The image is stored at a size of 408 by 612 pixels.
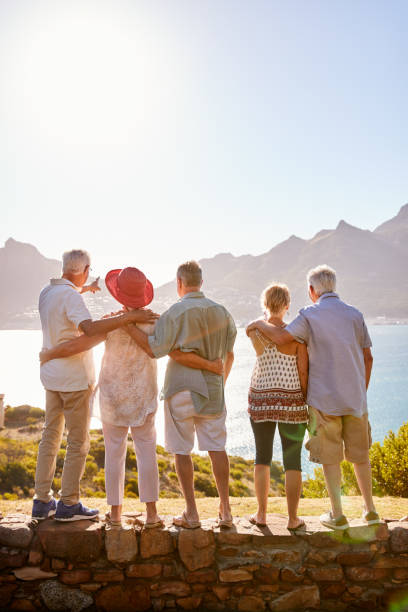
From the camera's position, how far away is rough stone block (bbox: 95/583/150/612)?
3.41 m

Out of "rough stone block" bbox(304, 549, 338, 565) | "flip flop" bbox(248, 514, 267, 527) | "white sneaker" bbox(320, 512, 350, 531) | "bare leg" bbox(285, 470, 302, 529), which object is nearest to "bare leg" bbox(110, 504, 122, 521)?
"flip flop" bbox(248, 514, 267, 527)

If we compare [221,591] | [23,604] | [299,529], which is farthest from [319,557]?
[23,604]

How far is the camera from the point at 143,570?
3424 millimetres

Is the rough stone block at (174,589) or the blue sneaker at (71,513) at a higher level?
the blue sneaker at (71,513)

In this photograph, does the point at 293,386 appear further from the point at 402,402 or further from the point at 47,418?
the point at 402,402

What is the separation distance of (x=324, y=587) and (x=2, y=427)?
1251 inches

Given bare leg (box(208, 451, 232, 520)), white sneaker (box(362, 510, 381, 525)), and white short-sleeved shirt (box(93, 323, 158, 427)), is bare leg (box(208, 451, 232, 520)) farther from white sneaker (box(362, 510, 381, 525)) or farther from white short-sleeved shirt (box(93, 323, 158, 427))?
white sneaker (box(362, 510, 381, 525))

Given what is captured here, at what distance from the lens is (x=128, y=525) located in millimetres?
3535

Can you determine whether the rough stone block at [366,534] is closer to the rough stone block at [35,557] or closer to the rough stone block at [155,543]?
the rough stone block at [155,543]

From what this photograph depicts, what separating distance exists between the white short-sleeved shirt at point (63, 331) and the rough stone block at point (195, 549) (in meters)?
1.45

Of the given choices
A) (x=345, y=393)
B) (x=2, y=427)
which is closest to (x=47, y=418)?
(x=345, y=393)

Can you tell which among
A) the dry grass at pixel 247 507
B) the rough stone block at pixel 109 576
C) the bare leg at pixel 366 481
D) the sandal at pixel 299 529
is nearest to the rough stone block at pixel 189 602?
the rough stone block at pixel 109 576

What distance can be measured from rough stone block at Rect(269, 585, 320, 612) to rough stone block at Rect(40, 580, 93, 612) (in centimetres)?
150

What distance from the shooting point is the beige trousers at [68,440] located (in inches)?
138
